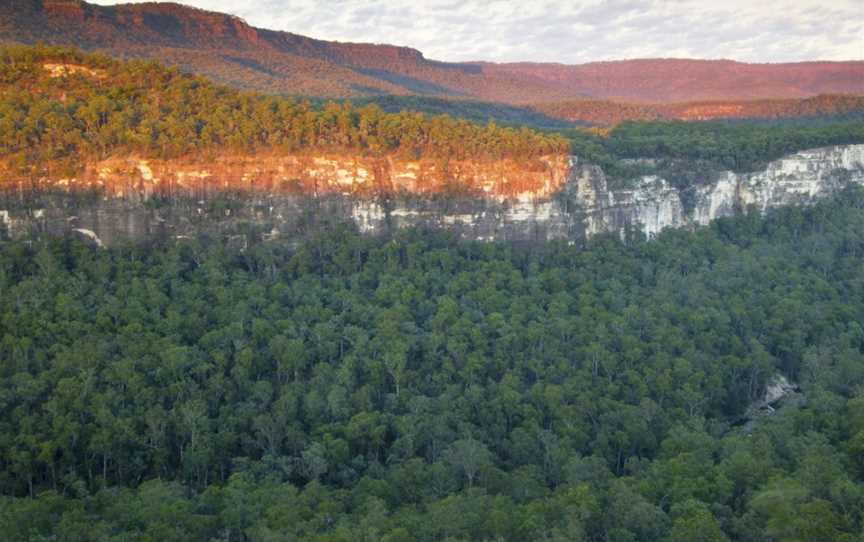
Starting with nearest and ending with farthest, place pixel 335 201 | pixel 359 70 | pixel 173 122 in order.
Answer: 1. pixel 173 122
2. pixel 335 201
3. pixel 359 70

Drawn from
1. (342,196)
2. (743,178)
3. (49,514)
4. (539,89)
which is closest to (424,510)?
(49,514)

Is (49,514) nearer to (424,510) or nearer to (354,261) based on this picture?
(424,510)

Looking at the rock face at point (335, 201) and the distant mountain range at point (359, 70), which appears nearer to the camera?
the rock face at point (335, 201)

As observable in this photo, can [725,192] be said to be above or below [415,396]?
above

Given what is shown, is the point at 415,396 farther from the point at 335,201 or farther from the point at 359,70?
the point at 359,70

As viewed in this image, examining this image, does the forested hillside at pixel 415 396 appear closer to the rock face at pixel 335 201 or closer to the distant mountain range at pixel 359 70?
the rock face at pixel 335 201

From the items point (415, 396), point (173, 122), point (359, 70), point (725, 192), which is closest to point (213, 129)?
point (173, 122)

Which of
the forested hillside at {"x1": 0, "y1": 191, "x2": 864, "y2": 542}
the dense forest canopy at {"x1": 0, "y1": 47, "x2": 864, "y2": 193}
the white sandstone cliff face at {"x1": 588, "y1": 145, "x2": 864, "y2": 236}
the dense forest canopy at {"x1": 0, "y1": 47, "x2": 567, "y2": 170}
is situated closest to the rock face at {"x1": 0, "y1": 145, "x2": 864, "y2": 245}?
the white sandstone cliff face at {"x1": 588, "y1": 145, "x2": 864, "y2": 236}

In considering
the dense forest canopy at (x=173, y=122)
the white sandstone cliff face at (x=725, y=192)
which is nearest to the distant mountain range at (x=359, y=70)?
the dense forest canopy at (x=173, y=122)
